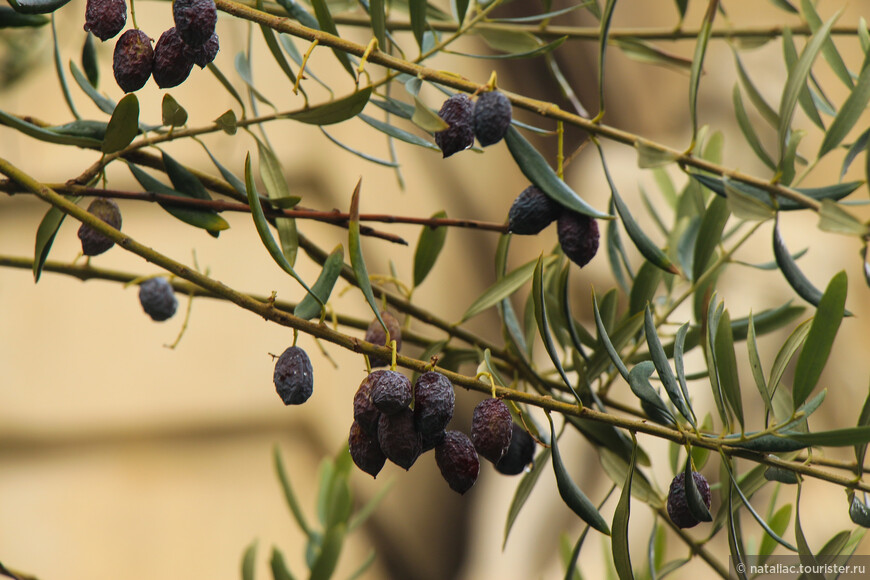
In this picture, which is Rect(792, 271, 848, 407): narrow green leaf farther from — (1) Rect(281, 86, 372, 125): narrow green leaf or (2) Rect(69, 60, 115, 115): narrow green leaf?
(2) Rect(69, 60, 115, 115): narrow green leaf

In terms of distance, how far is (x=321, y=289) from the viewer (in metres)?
0.38

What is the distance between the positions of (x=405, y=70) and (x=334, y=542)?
46 cm

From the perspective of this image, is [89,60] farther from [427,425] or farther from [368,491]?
[368,491]

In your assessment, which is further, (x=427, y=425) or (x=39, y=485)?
(x=39, y=485)

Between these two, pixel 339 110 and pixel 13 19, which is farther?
pixel 13 19

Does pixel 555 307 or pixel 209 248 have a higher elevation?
pixel 209 248

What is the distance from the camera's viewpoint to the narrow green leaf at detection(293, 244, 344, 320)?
379 mm

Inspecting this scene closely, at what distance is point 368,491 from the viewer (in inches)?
56.2

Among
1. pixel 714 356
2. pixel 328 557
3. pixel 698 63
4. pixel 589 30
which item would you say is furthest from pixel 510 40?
pixel 328 557

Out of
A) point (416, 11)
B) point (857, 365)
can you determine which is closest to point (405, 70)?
point (416, 11)

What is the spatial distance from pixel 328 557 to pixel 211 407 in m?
0.75

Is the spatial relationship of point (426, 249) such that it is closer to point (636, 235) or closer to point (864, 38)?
point (636, 235)

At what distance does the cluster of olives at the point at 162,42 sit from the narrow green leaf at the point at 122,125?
14 millimetres

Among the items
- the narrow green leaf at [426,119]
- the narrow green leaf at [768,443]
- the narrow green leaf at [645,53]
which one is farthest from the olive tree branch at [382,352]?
the narrow green leaf at [645,53]
